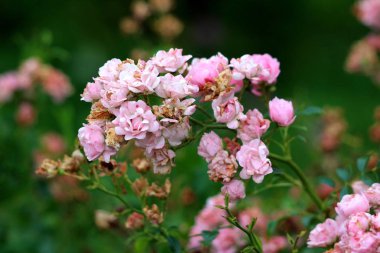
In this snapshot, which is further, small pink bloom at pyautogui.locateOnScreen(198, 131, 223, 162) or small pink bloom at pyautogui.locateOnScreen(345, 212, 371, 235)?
small pink bloom at pyautogui.locateOnScreen(198, 131, 223, 162)

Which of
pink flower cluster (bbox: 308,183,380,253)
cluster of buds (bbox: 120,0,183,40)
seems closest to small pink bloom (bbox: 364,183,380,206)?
pink flower cluster (bbox: 308,183,380,253)

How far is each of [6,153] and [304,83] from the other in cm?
382

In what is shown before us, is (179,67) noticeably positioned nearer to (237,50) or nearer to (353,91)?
(353,91)

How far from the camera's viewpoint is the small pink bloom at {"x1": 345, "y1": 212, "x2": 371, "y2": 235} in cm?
136

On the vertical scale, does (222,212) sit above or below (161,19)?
below

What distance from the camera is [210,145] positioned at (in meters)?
1.48

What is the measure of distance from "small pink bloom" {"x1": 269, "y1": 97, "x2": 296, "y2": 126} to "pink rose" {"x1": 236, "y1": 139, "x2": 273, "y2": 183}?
0.09 metres

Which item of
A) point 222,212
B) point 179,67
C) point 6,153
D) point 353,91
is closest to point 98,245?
point 6,153

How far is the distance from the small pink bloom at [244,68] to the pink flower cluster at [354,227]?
286mm

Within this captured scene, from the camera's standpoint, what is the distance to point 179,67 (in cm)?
154

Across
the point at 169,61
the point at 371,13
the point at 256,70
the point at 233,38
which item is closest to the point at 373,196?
the point at 256,70

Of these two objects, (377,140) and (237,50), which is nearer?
(377,140)

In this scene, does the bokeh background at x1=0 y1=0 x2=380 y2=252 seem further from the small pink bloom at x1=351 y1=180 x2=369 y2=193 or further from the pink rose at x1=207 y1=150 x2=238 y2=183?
the pink rose at x1=207 y1=150 x2=238 y2=183

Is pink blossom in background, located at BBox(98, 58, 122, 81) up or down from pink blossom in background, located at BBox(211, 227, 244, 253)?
up
